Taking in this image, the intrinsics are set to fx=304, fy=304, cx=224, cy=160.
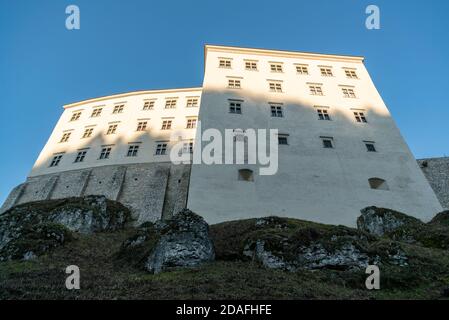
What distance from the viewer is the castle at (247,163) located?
1898 cm

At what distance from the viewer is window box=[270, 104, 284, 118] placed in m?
24.2

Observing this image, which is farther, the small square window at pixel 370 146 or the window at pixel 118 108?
the window at pixel 118 108

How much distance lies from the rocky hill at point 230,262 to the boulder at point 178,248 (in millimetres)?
35

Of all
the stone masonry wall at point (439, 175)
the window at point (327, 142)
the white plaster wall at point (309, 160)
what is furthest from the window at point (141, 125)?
the stone masonry wall at point (439, 175)

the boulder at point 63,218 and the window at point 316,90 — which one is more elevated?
the window at point 316,90

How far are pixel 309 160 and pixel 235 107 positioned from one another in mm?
7273

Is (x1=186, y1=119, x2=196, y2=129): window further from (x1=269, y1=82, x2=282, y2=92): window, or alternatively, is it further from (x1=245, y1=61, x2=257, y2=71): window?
(x1=269, y1=82, x2=282, y2=92): window

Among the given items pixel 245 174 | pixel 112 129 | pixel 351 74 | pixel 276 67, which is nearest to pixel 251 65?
pixel 276 67

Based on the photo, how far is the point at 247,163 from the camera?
20312mm

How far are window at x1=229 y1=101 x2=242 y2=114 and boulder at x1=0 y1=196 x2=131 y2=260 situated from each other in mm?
11459

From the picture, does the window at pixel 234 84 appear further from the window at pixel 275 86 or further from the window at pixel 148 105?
the window at pixel 148 105

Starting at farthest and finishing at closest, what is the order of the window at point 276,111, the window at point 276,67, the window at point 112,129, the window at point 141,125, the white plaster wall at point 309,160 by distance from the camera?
the window at point 112,129 < the window at point 141,125 < the window at point 276,67 < the window at point 276,111 < the white plaster wall at point 309,160

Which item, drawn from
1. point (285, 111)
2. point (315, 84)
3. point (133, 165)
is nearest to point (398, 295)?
point (285, 111)
